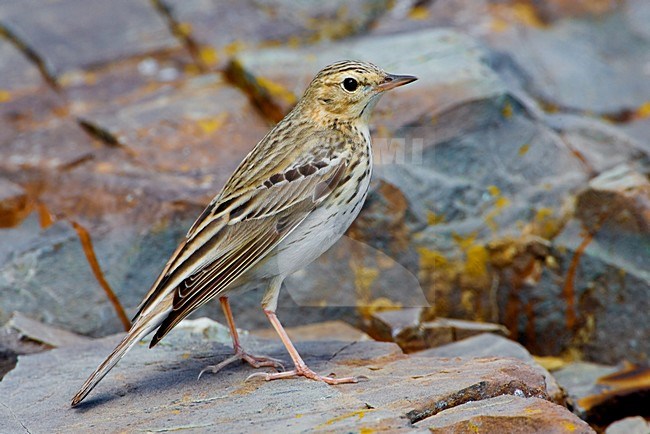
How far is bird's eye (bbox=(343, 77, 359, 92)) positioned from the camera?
6.62 m

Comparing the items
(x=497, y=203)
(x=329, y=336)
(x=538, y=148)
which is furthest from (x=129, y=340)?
(x=538, y=148)

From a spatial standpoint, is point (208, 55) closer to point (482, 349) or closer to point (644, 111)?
point (644, 111)

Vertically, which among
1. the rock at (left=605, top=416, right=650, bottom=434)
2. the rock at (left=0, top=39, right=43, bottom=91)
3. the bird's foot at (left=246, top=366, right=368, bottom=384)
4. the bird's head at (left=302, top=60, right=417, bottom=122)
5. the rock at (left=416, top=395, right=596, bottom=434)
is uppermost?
the bird's head at (left=302, top=60, right=417, bottom=122)

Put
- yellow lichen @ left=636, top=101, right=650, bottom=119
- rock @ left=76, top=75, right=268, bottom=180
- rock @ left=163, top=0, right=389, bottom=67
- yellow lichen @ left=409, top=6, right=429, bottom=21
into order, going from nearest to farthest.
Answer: rock @ left=76, top=75, right=268, bottom=180 < yellow lichen @ left=636, top=101, right=650, bottom=119 < rock @ left=163, top=0, right=389, bottom=67 < yellow lichen @ left=409, top=6, right=429, bottom=21

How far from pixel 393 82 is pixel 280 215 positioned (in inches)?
46.9

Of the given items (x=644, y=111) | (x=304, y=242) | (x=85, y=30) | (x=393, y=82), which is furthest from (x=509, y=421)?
(x=85, y=30)

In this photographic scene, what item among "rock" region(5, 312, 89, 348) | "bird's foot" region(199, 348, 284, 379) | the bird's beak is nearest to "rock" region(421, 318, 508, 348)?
"bird's foot" region(199, 348, 284, 379)

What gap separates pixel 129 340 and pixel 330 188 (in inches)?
61.3

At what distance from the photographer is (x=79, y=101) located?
1077cm

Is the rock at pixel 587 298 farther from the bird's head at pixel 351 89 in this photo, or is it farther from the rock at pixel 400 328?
the bird's head at pixel 351 89

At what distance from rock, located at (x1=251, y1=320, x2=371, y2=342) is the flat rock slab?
35.8 inches

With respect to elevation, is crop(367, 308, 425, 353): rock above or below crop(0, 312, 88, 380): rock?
below

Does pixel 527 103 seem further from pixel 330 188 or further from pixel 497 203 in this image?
pixel 330 188

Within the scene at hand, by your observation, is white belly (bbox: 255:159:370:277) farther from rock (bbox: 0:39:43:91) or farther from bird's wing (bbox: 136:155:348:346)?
rock (bbox: 0:39:43:91)
